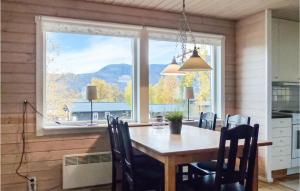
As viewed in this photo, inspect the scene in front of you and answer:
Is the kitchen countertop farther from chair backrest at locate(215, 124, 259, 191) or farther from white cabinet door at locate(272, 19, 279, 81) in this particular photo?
chair backrest at locate(215, 124, 259, 191)

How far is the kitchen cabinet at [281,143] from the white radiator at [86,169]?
2.36 metres

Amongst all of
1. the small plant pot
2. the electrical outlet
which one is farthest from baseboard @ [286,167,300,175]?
the electrical outlet

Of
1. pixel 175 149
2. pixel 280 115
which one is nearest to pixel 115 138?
pixel 175 149

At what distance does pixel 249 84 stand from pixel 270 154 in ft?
3.54

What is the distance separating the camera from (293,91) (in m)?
4.76

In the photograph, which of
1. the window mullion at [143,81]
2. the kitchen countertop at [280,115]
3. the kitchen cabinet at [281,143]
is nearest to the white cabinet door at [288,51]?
the kitchen countertop at [280,115]

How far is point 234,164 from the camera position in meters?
2.12

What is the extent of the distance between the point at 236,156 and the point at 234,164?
0.23ft

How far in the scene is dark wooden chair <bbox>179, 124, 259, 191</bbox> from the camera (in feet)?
6.69

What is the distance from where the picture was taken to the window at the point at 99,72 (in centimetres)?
347

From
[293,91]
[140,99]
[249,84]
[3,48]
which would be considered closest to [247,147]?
[140,99]

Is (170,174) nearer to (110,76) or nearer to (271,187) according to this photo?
(110,76)

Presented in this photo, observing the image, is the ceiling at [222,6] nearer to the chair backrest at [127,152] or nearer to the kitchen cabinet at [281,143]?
the kitchen cabinet at [281,143]

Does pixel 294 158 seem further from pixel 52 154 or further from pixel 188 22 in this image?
pixel 52 154
